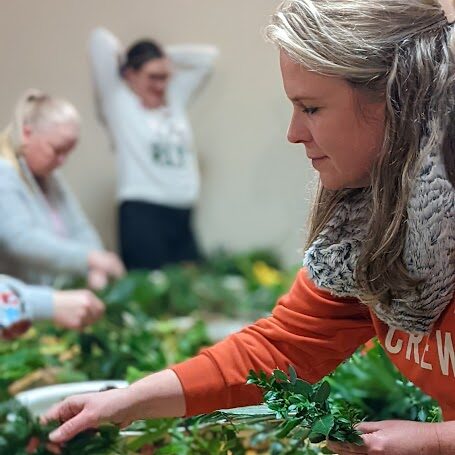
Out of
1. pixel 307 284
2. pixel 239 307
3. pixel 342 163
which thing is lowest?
pixel 239 307

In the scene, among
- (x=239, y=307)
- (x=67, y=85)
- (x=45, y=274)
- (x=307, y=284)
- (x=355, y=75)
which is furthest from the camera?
(x=67, y=85)

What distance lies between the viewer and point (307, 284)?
69 cm

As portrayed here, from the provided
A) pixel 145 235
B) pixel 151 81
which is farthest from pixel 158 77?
pixel 145 235

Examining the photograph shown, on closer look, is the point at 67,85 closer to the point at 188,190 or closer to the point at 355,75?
the point at 188,190

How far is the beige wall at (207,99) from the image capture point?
1.94m

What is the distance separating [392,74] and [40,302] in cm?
76

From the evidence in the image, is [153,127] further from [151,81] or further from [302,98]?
[302,98]

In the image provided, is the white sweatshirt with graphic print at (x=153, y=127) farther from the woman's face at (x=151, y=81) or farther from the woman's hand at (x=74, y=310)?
the woman's hand at (x=74, y=310)

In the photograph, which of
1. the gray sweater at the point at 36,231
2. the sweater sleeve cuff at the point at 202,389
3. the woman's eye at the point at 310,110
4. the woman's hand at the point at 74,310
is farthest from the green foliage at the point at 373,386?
the gray sweater at the point at 36,231

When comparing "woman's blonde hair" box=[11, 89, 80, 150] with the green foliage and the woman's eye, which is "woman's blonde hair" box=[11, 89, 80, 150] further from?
the woman's eye

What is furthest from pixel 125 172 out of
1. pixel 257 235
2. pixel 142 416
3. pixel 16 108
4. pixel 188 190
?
pixel 142 416

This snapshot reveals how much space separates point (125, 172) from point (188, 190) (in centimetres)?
20

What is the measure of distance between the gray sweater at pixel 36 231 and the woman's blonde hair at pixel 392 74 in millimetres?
826

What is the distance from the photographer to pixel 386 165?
58 cm
